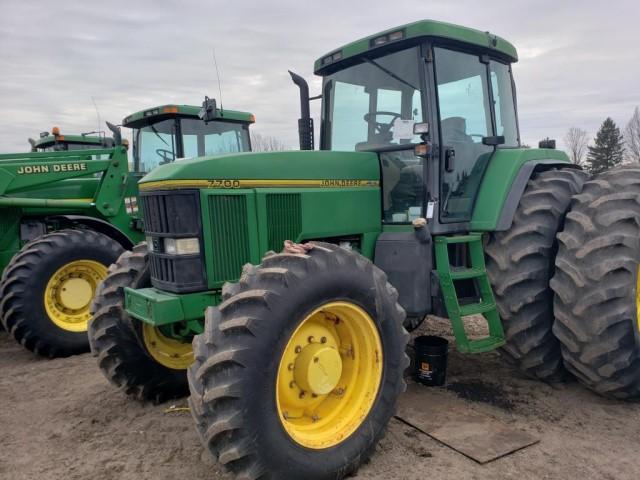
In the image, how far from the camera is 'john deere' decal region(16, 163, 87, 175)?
6.36 meters

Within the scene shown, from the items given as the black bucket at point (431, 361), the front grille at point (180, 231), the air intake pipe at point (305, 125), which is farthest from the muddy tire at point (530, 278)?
the front grille at point (180, 231)

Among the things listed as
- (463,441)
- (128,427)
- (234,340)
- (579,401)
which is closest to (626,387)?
(579,401)

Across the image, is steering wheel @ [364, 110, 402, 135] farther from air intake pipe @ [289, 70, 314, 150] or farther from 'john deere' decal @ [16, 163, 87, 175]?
'john deere' decal @ [16, 163, 87, 175]

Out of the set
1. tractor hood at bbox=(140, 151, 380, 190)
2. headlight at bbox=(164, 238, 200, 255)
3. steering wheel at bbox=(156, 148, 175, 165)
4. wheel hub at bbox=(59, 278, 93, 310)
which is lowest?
wheel hub at bbox=(59, 278, 93, 310)

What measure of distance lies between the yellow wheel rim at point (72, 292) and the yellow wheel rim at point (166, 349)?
86.4 inches

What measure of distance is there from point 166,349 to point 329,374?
5.22ft

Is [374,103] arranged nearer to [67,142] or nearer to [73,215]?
[73,215]

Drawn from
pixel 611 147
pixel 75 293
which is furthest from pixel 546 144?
pixel 611 147

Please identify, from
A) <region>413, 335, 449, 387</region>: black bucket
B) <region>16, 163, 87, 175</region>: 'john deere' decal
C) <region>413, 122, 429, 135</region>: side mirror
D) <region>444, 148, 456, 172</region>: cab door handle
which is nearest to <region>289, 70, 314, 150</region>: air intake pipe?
<region>413, 122, 429, 135</region>: side mirror

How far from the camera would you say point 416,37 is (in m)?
3.84

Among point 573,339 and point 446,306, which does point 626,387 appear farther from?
point 446,306

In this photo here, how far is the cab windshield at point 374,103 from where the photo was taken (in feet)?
13.1

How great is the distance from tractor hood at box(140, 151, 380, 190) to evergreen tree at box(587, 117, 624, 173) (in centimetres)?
4246

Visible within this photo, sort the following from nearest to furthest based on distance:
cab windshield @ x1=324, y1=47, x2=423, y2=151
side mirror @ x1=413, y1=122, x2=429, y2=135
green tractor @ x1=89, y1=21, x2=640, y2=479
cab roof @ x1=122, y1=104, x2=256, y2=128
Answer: green tractor @ x1=89, y1=21, x2=640, y2=479
side mirror @ x1=413, y1=122, x2=429, y2=135
cab windshield @ x1=324, y1=47, x2=423, y2=151
cab roof @ x1=122, y1=104, x2=256, y2=128
